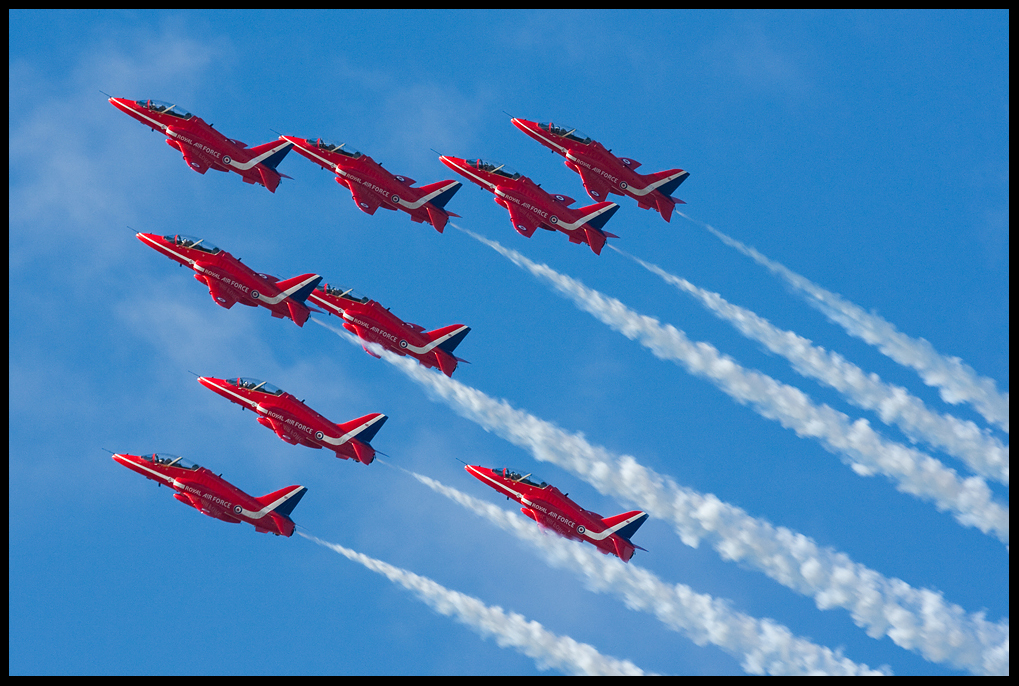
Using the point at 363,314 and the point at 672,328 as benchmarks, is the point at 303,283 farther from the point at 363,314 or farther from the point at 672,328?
the point at 672,328

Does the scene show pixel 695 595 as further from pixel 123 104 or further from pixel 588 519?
pixel 123 104

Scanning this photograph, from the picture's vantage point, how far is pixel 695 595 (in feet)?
451

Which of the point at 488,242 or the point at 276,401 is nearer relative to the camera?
the point at 276,401

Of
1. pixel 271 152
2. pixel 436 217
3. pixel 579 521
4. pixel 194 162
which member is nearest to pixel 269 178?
pixel 271 152

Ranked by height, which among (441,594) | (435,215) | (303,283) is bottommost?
→ (441,594)

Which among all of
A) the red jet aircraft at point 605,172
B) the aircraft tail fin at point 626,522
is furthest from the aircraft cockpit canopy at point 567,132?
the aircraft tail fin at point 626,522

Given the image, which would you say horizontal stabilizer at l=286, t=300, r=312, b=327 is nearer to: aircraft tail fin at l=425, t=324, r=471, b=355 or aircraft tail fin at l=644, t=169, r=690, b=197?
aircraft tail fin at l=425, t=324, r=471, b=355

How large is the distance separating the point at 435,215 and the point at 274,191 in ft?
→ 42.2

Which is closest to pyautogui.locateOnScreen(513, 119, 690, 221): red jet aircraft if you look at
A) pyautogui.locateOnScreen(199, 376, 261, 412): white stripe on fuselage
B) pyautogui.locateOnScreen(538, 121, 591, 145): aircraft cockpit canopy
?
pyautogui.locateOnScreen(538, 121, 591, 145): aircraft cockpit canopy

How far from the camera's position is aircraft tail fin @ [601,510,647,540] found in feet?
445

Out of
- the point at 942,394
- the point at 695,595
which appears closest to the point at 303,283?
the point at 695,595

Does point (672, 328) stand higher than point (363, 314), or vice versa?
point (672, 328)

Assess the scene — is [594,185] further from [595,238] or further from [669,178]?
[669,178]

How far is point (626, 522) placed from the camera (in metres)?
136
